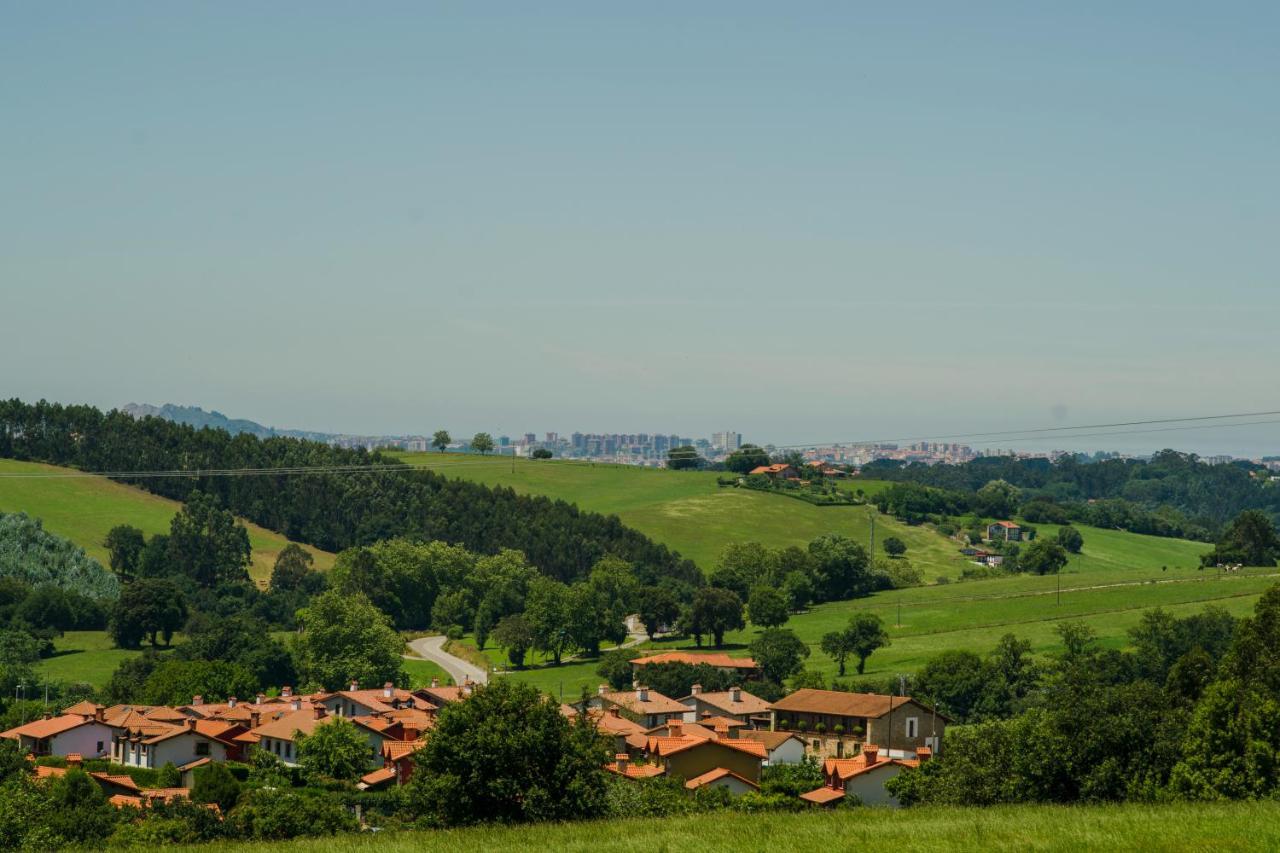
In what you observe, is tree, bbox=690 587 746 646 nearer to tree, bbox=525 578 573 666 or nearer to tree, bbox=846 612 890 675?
tree, bbox=525 578 573 666

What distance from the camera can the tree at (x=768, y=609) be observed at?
13088cm

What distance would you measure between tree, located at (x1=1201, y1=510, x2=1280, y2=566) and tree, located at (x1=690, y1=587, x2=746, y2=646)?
170 feet

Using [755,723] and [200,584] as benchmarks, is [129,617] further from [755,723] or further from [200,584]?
[755,723]

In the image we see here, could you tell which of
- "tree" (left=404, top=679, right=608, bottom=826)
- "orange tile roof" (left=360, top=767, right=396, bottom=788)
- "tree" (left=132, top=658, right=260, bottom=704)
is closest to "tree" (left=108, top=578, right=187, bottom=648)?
"tree" (left=132, top=658, right=260, bottom=704)

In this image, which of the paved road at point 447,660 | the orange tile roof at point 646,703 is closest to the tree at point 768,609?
the paved road at point 447,660

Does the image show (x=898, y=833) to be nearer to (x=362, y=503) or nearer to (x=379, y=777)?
(x=379, y=777)

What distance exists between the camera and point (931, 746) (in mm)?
84375

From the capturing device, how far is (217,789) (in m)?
67.2

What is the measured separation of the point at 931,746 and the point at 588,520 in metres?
99.8

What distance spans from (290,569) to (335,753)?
303ft

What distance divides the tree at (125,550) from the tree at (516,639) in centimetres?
5305

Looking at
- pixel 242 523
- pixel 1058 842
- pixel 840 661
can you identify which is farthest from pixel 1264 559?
pixel 1058 842

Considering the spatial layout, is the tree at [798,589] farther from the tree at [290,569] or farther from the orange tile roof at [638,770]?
the orange tile roof at [638,770]

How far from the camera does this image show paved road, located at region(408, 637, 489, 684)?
12012 cm
